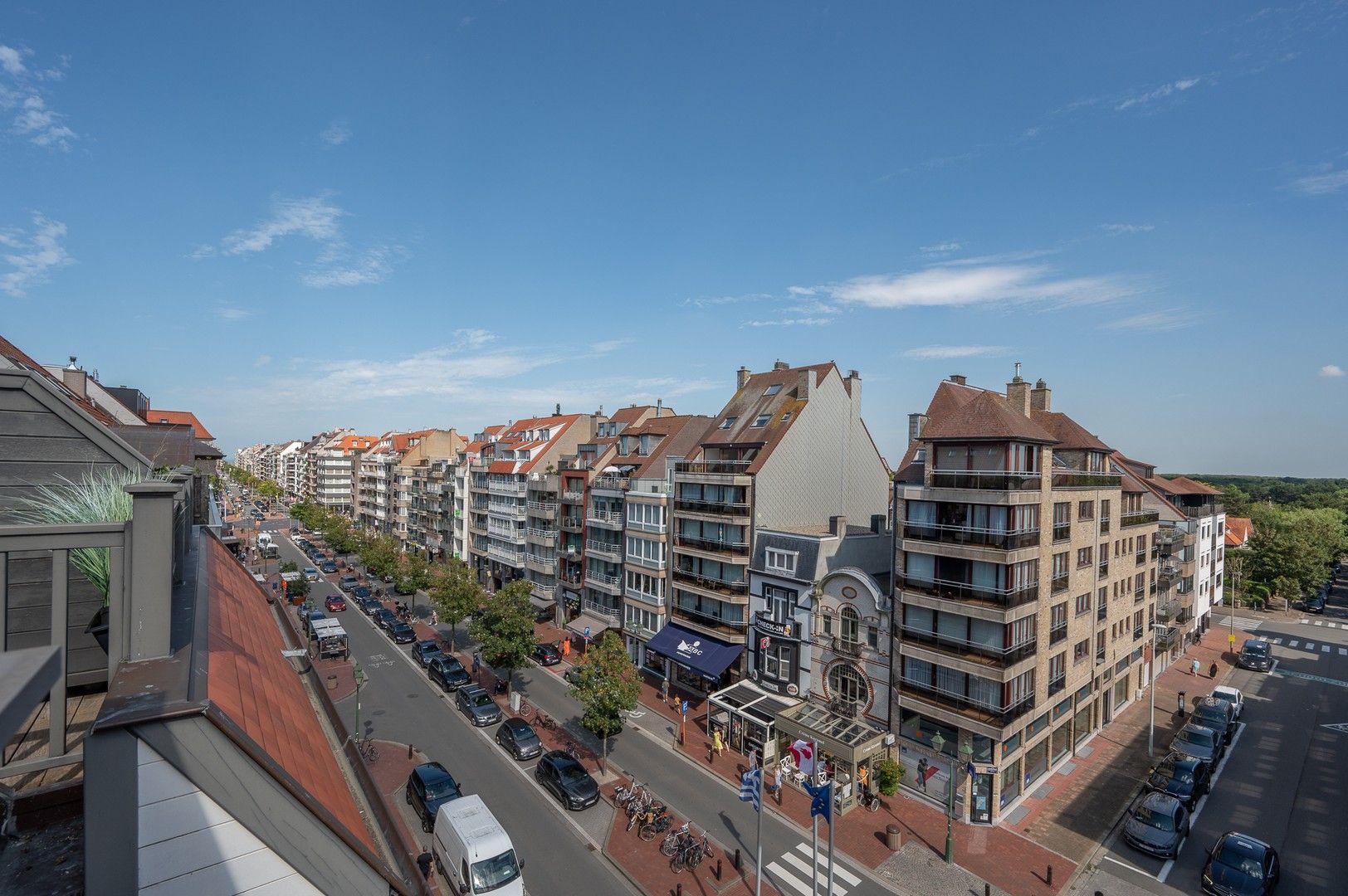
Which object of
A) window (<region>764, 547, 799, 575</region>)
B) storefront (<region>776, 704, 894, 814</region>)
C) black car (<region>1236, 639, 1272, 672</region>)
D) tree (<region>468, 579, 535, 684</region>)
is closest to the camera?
storefront (<region>776, 704, 894, 814</region>)

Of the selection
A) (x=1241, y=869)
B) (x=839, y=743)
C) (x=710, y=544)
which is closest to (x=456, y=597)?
(x=710, y=544)

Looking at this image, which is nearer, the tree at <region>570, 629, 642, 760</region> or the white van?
the white van

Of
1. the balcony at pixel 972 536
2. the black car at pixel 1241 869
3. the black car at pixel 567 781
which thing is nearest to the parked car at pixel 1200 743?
the black car at pixel 1241 869

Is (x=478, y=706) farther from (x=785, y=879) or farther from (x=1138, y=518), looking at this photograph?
(x=1138, y=518)

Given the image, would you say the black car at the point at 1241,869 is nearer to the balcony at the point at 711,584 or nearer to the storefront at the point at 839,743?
the storefront at the point at 839,743

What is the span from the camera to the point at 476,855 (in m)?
20.0

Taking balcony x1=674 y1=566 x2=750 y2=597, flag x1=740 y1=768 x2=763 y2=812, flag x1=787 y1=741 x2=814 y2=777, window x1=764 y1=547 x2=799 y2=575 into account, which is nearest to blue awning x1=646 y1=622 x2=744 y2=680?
balcony x1=674 y1=566 x2=750 y2=597

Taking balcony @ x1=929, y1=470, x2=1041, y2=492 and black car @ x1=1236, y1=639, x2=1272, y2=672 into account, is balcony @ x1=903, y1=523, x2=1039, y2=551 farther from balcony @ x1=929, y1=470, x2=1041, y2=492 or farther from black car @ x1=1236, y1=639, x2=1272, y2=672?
black car @ x1=1236, y1=639, x2=1272, y2=672

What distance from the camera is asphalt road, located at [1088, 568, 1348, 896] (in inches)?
944

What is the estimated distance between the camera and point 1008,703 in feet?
85.8

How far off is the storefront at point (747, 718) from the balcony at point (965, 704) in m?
Result: 6.77

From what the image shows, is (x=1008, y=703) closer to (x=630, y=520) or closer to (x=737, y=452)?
(x=737, y=452)

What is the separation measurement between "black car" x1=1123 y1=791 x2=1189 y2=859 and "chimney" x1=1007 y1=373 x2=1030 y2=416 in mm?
17978

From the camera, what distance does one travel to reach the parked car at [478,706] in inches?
1369
